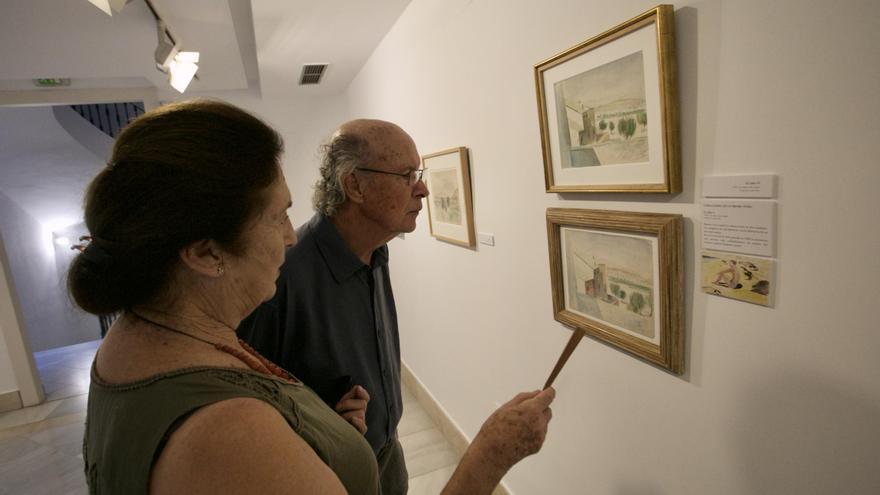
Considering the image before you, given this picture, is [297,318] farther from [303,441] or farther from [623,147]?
[623,147]

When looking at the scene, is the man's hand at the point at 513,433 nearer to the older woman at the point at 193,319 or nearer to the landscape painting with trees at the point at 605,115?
the older woman at the point at 193,319

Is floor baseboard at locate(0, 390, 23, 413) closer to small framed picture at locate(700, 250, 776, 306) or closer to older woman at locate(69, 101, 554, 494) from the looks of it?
older woman at locate(69, 101, 554, 494)

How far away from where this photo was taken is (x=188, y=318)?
2.09ft

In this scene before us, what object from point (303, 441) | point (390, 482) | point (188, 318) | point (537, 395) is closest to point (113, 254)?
point (188, 318)

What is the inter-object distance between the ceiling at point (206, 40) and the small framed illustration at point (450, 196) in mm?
953

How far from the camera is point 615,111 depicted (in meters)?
1.19

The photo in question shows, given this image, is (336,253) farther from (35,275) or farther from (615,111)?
(35,275)

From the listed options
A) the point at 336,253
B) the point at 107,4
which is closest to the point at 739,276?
the point at 336,253

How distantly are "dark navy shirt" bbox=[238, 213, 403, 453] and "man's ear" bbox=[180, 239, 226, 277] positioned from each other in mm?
602

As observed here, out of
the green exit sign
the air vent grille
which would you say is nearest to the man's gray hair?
the air vent grille

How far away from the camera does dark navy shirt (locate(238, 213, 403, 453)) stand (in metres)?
1.25

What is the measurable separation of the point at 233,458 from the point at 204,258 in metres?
0.28

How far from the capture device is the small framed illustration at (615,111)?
105 cm

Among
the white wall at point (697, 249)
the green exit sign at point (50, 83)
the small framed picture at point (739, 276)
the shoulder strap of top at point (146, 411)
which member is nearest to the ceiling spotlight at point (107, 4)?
the white wall at point (697, 249)
